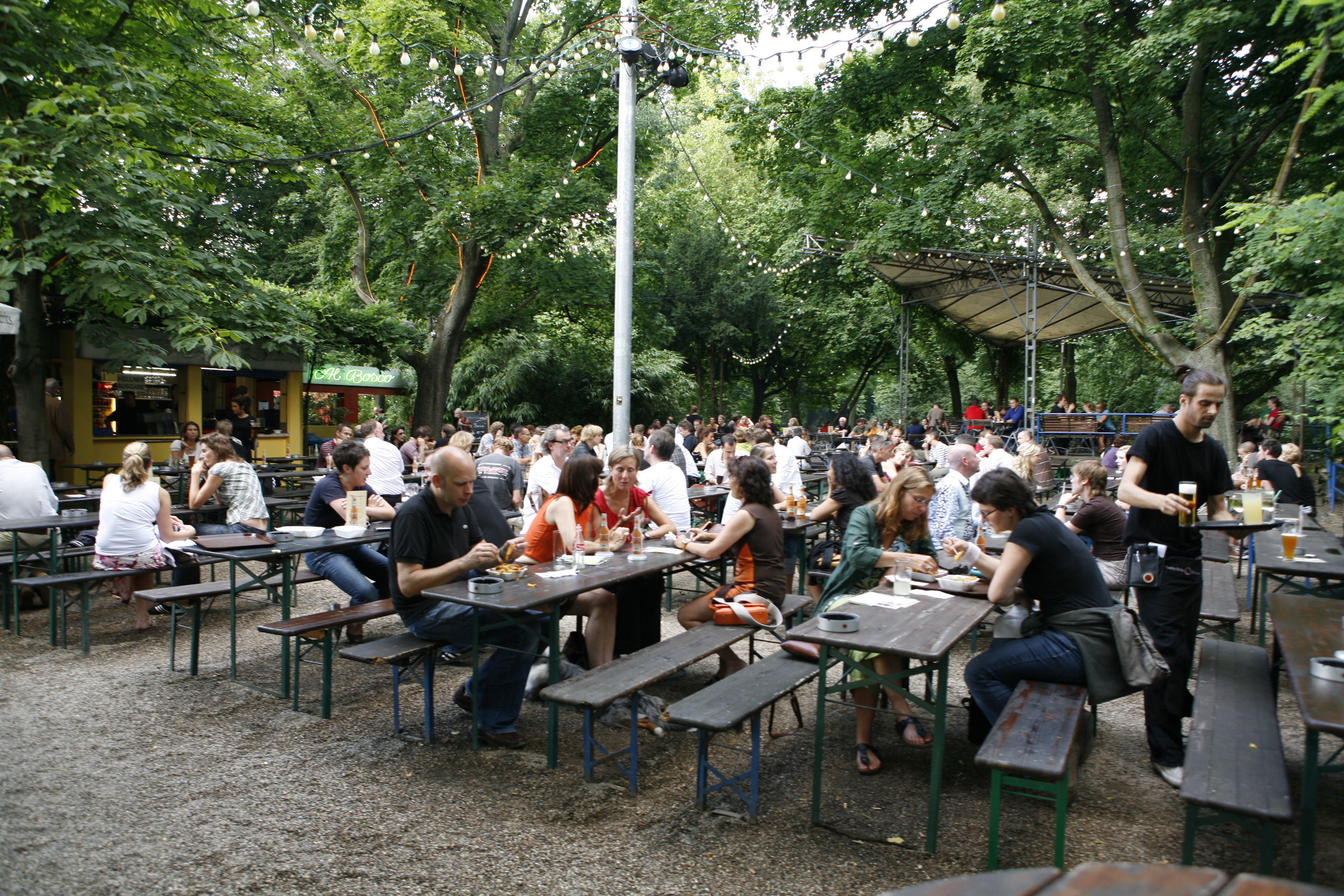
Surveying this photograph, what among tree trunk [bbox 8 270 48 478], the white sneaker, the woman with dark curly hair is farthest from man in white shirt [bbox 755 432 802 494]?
tree trunk [bbox 8 270 48 478]

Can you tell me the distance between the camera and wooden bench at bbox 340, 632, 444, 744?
4.15m

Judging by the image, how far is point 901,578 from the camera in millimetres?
4160

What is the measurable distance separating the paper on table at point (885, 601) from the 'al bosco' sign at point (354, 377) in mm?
17237

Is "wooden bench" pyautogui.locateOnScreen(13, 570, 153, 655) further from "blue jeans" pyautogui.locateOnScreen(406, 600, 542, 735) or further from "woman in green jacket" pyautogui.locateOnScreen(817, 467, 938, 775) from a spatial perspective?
"woman in green jacket" pyautogui.locateOnScreen(817, 467, 938, 775)

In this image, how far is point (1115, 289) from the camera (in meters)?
18.0

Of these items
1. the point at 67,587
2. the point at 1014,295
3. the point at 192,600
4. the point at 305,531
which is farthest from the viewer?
the point at 1014,295

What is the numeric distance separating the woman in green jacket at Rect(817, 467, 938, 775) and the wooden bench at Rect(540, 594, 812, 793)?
0.60m

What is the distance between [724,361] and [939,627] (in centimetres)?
2641

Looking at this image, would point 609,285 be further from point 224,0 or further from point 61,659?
point 61,659

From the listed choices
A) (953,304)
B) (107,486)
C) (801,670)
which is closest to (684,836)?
(801,670)

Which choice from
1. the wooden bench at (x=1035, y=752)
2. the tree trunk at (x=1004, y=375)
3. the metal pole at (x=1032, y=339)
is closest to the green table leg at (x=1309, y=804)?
the wooden bench at (x=1035, y=752)

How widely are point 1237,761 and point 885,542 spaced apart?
2032 mm

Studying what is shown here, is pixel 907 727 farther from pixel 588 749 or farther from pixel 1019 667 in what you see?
pixel 588 749

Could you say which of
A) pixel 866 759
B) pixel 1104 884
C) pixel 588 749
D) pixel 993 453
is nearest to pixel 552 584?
pixel 588 749
